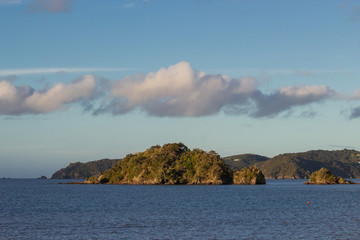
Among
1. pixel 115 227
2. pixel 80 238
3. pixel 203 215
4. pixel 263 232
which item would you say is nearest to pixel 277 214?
pixel 203 215

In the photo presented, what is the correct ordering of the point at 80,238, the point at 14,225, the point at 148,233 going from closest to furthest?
the point at 80,238 < the point at 148,233 < the point at 14,225

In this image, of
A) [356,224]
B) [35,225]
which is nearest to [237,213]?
[356,224]

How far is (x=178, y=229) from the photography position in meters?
62.2

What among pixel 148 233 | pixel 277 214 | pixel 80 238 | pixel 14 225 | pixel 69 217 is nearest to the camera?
pixel 80 238

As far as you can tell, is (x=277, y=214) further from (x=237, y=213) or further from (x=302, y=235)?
(x=302, y=235)

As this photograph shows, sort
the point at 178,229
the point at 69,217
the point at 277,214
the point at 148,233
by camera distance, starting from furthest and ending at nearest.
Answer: the point at 277,214
the point at 69,217
the point at 178,229
the point at 148,233

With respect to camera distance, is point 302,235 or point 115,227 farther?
point 115,227

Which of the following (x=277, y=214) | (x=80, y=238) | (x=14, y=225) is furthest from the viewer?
(x=277, y=214)

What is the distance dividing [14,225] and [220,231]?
103 feet

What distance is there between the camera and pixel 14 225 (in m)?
66.4

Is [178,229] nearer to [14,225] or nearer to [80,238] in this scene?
[80,238]

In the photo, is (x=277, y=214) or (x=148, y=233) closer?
(x=148, y=233)

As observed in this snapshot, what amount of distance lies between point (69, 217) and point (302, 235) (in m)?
41.7

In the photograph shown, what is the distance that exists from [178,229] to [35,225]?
72.8 ft
